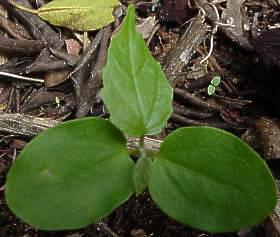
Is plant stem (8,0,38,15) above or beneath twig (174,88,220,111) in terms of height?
above

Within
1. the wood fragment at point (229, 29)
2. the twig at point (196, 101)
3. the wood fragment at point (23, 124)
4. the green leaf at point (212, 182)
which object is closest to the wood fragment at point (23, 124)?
the wood fragment at point (23, 124)

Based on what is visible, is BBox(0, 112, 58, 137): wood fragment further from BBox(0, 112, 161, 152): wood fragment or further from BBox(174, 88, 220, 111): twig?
BBox(174, 88, 220, 111): twig

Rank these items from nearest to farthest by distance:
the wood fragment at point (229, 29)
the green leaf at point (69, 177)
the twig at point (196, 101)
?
1. the green leaf at point (69, 177)
2. the twig at point (196, 101)
3. the wood fragment at point (229, 29)

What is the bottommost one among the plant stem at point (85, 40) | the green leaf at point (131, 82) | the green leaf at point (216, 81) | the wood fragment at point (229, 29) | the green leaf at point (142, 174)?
the green leaf at point (216, 81)

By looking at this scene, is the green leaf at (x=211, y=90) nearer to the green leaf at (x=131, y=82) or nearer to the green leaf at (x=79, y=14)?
the green leaf at (x=79, y=14)

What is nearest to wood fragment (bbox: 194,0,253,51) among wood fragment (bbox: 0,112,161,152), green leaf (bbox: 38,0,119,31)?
green leaf (bbox: 38,0,119,31)

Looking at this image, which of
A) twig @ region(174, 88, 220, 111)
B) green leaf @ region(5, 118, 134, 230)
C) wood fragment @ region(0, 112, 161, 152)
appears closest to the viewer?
green leaf @ region(5, 118, 134, 230)

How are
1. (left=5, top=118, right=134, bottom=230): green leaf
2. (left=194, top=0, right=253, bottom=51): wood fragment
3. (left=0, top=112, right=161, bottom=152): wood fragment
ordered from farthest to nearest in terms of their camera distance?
(left=194, top=0, right=253, bottom=51): wood fragment
(left=0, top=112, right=161, bottom=152): wood fragment
(left=5, top=118, right=134, bottom=230): green leaf
